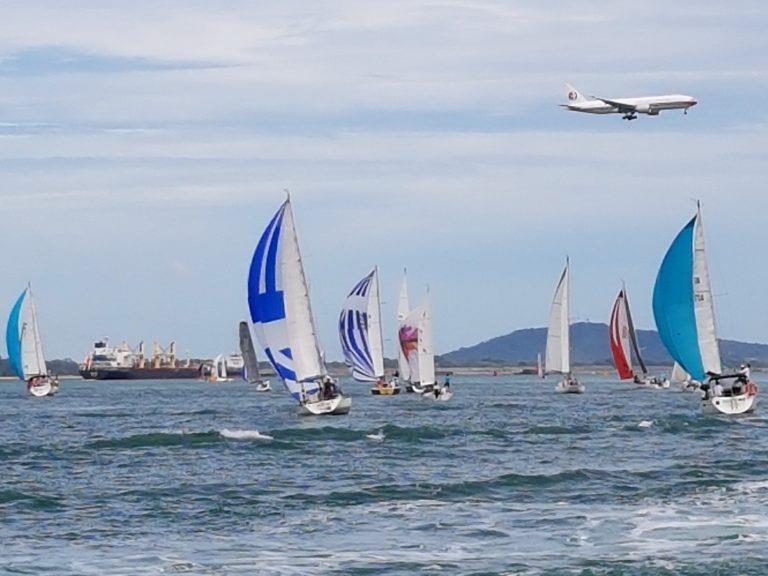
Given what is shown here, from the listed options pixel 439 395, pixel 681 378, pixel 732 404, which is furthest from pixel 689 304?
pixel 681 378

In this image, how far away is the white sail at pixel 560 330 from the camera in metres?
108

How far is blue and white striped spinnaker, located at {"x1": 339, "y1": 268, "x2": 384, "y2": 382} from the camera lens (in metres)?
93.7

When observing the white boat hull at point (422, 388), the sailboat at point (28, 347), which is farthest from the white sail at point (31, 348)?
the white boat hull at point (422, 388)

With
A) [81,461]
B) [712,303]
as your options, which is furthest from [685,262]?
[81,461]

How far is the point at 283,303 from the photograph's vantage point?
5475 cm

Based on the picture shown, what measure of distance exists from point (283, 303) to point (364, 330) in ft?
130

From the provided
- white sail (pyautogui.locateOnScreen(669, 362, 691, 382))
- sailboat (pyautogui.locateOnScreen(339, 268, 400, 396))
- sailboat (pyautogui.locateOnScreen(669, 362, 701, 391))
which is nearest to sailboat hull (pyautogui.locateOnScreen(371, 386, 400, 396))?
sailboat (pyautogui.locateOnScreen(339, 268, 400, 396))

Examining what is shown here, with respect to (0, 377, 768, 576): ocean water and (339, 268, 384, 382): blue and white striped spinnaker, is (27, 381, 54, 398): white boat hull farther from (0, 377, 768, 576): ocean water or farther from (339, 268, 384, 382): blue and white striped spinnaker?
(0, 377, 768, 576): ocean water

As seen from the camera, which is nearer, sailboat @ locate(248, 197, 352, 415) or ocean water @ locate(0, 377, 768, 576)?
ocean water @ locate(0, 377, 768, 576)

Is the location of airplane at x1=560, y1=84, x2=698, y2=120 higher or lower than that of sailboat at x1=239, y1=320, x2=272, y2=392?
higher

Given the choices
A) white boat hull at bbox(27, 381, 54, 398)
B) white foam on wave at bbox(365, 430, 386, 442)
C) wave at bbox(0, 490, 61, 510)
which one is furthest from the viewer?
white boat hull at bbox(27, 381, 54, 398)

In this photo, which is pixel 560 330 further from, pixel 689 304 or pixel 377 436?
pixel 377 436

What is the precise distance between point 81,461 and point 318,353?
15.9m

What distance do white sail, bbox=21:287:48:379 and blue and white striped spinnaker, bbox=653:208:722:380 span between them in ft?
187
